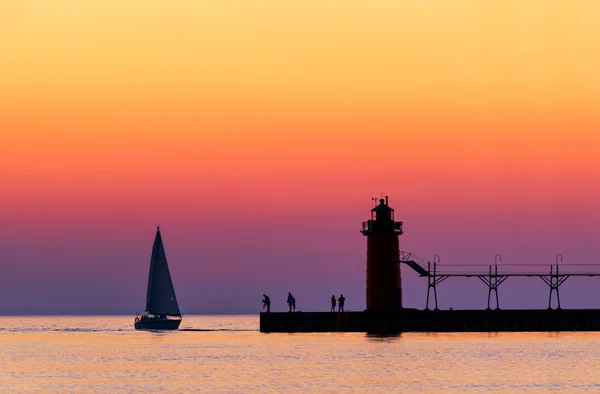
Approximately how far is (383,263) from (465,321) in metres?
11.0

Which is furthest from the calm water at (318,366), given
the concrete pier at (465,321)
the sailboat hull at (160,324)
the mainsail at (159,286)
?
the sailboat hull at (160,324)

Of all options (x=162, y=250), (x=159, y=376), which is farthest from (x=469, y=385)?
(x=162, y=250)

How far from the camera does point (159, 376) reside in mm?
69188

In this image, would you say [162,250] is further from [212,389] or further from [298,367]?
[212,389]

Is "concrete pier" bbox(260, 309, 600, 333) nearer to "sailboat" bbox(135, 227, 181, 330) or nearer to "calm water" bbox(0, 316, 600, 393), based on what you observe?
"calm water" bbox(0, 316, 600, 393)

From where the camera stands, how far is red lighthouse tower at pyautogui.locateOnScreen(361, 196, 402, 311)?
9269 cm

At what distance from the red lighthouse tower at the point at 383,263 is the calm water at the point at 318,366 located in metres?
3.11

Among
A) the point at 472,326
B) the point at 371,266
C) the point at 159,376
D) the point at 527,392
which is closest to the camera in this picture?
the point at 527,392

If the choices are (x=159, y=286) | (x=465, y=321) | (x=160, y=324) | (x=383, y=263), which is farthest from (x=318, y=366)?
(x=160, y=324)

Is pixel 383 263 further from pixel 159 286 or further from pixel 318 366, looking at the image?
pixel 159 286

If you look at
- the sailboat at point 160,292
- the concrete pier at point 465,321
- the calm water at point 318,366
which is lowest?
the calm water at point 318,366

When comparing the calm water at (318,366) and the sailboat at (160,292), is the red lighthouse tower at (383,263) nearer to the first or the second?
the calm water at (318,366)

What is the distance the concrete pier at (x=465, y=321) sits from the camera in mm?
97312

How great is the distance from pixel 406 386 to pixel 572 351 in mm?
28106
